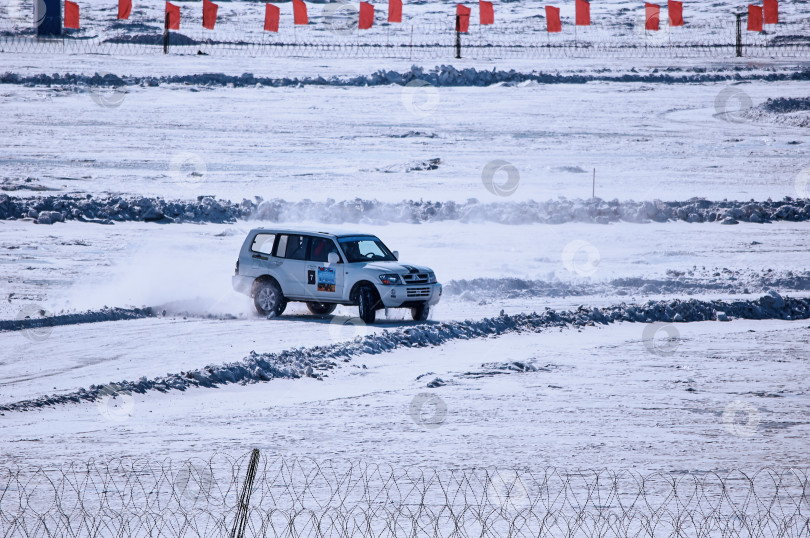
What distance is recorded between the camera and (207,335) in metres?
15.2

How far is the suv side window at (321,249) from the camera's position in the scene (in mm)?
16812

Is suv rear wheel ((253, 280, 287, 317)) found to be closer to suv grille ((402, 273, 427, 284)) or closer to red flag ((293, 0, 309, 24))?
suv grille ((402, 273, 427, 284))

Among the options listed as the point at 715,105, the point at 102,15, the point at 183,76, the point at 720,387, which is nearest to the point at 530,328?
the point at 720,387

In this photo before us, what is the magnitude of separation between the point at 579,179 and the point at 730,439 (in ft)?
70.0

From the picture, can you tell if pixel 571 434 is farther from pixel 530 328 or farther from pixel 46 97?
pixel 46 97

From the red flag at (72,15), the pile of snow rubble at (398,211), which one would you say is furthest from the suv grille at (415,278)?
the red flag at (72,15)

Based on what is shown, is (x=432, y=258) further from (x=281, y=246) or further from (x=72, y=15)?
(x=72, y=15)

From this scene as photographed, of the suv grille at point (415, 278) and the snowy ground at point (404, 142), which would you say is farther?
the snowy ground at point (404, 142)

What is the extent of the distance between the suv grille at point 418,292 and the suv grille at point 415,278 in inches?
5.3

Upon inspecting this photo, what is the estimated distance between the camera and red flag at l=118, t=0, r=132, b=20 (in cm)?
5788

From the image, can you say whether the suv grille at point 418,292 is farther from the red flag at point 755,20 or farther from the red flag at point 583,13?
the red flag at point 755,20

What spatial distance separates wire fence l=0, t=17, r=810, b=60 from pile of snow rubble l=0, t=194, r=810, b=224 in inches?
1200

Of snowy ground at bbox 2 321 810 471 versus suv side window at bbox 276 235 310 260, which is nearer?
snowy ground at bbox 2 321 810 471

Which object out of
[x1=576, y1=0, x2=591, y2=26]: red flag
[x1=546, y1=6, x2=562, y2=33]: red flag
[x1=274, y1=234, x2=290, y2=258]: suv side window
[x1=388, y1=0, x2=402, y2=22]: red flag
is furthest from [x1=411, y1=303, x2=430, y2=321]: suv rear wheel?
[x1=388, y1=0, x2=402, y2=22]: red flag
